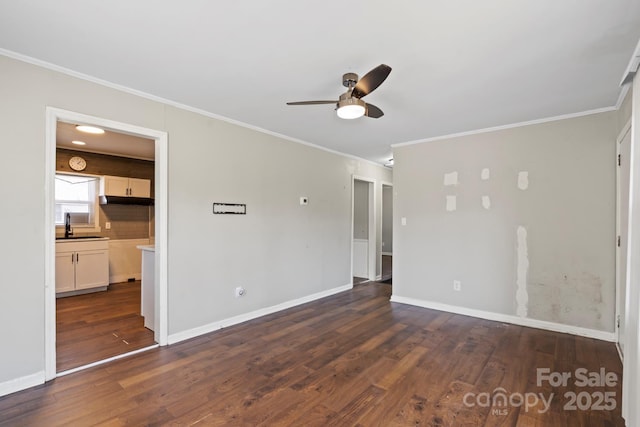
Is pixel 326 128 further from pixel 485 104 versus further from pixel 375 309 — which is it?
pixel 375 309

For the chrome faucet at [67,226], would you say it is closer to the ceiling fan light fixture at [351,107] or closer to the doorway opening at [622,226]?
the ceiling fan light fixture at [351,107]

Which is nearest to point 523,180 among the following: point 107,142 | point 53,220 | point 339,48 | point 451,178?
point 451,178

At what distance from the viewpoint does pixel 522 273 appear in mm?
3783

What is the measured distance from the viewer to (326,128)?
4035mm

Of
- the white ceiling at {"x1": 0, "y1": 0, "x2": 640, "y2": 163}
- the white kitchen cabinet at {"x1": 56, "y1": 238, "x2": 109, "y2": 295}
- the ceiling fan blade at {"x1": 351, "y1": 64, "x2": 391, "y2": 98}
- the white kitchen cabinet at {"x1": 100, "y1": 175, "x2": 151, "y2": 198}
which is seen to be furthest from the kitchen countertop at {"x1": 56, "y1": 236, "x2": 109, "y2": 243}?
the ceiling fan blade at {"x1": 351, "y1": 64, "x2": 391, "y2": 98}

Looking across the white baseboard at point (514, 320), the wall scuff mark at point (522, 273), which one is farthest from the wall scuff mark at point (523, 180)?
the white baseboard at point (514, 320)

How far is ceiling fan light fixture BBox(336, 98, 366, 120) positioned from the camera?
237cm

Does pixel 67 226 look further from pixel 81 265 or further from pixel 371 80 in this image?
pixel 371 80

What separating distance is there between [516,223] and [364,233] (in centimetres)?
313

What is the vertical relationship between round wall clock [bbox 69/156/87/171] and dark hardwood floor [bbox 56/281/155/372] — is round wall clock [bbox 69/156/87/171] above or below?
above

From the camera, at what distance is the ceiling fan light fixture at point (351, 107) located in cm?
237

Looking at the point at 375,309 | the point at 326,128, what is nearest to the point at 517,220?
the point at 375,309

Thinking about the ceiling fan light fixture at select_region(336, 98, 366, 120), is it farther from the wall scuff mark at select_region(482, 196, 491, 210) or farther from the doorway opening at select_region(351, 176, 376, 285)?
the doorway opening at select_region(351, 176, 376, 285)

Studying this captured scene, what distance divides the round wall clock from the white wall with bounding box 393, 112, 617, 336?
18.0 feet
